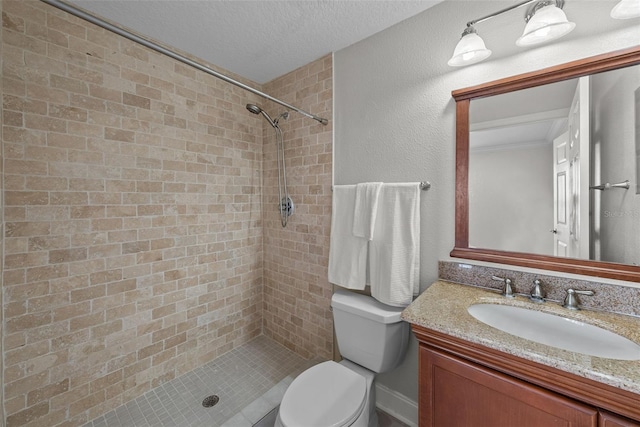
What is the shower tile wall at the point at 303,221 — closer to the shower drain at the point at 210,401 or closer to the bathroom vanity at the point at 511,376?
the shower drain at the point at 210,401

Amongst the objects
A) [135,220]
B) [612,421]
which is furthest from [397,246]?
[135,220]

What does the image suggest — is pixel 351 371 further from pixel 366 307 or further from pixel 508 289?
pixel 508 289

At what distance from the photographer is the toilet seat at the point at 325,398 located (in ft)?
3.77

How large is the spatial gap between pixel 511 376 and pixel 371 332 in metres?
0.73

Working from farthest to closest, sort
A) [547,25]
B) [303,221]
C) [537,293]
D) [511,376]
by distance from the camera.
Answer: [303,221] → [537,293] → [547,25] → [511,376]

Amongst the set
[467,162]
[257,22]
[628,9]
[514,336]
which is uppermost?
[257,22]

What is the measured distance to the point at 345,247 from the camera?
182cm

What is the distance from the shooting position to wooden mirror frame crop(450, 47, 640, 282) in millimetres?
1038

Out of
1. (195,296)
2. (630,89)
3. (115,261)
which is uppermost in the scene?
(630,89)

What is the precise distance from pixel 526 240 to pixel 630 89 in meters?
0.72

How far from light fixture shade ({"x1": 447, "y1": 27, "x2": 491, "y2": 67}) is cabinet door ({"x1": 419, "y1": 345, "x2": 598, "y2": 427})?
1371 millimetres

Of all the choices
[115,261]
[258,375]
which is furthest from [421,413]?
[115,261]

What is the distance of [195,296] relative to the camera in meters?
2.07

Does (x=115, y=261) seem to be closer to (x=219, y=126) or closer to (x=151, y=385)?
(x=151, y=385)
